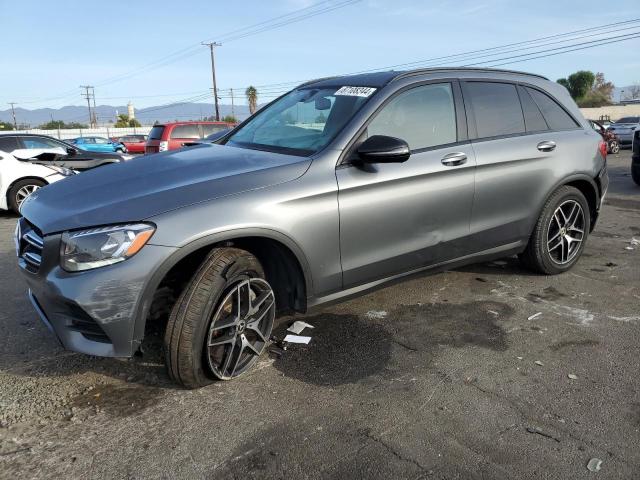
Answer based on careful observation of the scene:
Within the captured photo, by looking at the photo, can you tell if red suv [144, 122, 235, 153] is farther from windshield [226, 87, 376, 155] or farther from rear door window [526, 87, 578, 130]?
rear door window [526, 87, 578, 130]

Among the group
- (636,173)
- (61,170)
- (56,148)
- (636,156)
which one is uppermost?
(56,148)

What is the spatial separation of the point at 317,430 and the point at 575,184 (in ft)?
11.5

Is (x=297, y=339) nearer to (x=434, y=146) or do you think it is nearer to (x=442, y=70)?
(x=434, y=146)

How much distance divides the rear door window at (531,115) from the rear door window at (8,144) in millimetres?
8591

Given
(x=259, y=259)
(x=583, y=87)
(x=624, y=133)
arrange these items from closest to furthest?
1. (x=259, y=259)
2. (x=624, y=133)
3. (x=583, y=87)

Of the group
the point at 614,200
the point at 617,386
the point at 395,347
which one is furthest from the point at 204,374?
the point at 614,200

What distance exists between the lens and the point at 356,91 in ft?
11.7

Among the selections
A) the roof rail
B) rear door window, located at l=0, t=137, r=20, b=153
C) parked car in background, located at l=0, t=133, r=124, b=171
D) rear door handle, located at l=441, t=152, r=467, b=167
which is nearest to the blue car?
parked car in background, located at l=0, t=133, r=124, b=171

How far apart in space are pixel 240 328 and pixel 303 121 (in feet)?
5.18

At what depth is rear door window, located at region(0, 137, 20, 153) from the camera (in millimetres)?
9047

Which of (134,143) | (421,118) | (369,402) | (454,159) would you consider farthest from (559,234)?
(134,143)

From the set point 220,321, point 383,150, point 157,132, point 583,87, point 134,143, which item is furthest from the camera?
point 583,87

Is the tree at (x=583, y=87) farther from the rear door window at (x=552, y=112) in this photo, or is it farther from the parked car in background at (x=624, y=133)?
the rear door window at (x=552, y=112)

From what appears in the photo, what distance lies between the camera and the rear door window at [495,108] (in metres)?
3.93
